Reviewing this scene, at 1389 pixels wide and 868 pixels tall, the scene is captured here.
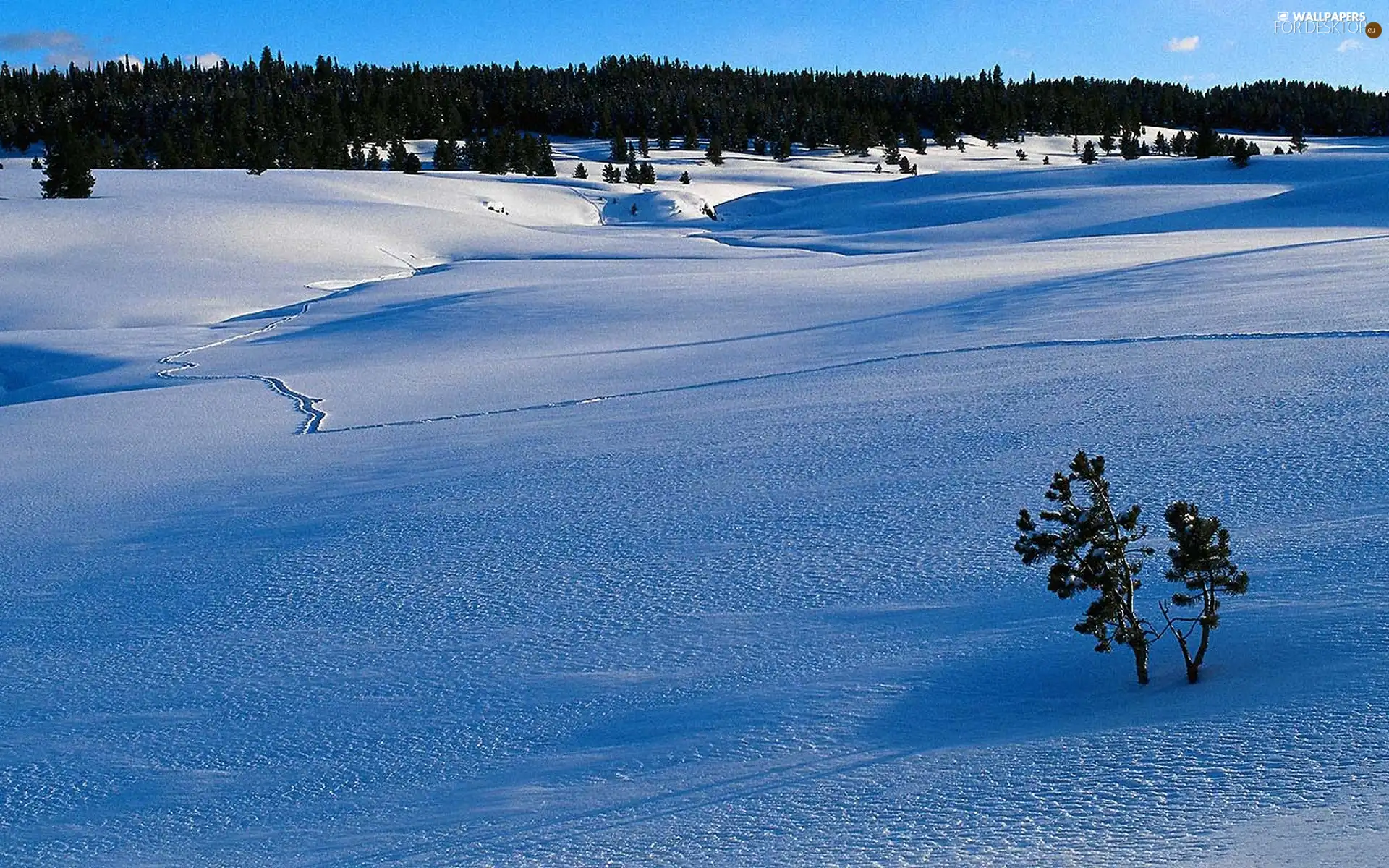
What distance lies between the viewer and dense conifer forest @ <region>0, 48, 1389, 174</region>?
6769cm

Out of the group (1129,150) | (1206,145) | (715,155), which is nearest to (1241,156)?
(1206,145)

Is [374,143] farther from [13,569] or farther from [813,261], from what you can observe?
[13,569]

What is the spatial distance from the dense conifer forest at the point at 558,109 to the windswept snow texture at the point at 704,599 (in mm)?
49244

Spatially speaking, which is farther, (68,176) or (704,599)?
(68,176)

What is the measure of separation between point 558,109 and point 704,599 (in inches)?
3529

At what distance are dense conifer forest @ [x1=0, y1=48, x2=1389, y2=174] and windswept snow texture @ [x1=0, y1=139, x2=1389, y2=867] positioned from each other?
49.2 meters

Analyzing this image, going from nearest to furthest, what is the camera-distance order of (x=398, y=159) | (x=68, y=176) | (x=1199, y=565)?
(x=1199, y=565), (x=68, y=176), (x=398, y=159)

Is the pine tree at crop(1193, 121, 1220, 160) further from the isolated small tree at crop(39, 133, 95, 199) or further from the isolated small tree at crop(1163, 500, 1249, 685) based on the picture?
the isolated small tree at crop(1163, 500, 1249, 685)

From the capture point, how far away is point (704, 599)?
4449 mm

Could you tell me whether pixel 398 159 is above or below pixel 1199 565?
above

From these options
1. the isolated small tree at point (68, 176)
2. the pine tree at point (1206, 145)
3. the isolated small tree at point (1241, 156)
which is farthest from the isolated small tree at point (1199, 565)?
the pine tree at point (1206, 145)

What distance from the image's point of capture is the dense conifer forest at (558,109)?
222 ft

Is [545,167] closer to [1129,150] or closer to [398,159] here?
[398,159]

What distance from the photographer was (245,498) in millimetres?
6617
